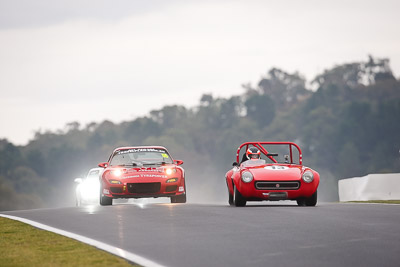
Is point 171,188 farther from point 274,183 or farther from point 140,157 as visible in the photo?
point 274,183

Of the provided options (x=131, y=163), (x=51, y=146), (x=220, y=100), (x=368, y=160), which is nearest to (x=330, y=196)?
(x=368, y=160)

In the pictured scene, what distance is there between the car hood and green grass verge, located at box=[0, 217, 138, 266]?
6.09 metres

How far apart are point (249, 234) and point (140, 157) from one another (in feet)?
37.3

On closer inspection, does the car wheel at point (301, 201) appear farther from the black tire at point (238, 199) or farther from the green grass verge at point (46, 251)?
the green grass verge at point (46, 251)

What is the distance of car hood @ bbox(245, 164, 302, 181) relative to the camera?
65.8ft

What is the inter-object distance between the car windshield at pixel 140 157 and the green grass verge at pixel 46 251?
861 cm

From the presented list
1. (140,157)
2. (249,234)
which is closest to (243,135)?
(140,157)

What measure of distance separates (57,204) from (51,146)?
1125 inches

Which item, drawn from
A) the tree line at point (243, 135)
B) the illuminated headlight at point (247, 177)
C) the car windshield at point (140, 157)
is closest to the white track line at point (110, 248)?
the illuminated headlight at point (247, 177)

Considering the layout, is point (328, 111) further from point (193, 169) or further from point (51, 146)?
point (51, 146)

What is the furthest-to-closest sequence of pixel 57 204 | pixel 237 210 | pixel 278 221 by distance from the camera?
pixel 57 204 < pixel 237 210 < pixel 278 221

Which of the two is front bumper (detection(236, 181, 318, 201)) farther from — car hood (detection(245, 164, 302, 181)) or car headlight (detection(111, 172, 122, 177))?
car headlight (detection(111, 172, 122, 177))

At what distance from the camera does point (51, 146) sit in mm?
186375

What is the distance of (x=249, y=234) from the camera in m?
13.3
